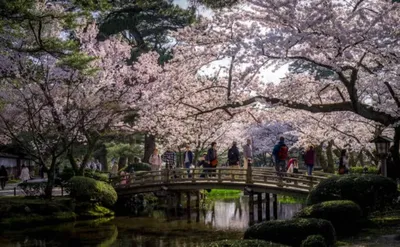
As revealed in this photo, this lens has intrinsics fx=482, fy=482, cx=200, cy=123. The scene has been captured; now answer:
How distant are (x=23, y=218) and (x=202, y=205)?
11.5 metres

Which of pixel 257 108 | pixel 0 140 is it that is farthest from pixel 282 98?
pixel 0 140

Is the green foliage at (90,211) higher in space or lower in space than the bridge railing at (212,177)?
lower

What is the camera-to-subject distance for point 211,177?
906 inches

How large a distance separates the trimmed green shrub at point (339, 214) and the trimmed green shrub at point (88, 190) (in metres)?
13.1

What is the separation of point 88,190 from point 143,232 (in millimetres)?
4751

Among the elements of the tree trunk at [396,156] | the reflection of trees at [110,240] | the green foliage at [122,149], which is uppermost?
the green foliage at [122,149]

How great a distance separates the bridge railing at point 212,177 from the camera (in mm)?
19981

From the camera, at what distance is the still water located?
53.1ft

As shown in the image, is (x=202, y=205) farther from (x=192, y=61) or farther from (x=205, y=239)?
(x=192, y=61)

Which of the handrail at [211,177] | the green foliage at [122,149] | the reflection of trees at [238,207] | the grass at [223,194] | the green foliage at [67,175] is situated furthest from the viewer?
the green foliage at [122,149]

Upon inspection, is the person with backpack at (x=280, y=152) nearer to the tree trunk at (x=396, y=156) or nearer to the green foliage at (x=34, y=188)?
the tree trunk at (x=396, y=156)

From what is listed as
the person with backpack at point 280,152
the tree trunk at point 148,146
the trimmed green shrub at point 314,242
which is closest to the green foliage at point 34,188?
the person with backpack at point 280,152

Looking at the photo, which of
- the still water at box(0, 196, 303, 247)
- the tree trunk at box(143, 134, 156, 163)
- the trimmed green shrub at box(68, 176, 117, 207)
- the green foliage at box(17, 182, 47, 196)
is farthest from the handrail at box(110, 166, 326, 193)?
the tree trunk at box(143, 134, 156, 163)

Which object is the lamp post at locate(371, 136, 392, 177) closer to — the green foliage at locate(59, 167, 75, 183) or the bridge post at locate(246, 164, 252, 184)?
the bridge post at locate(246, 164, 252, 184)
